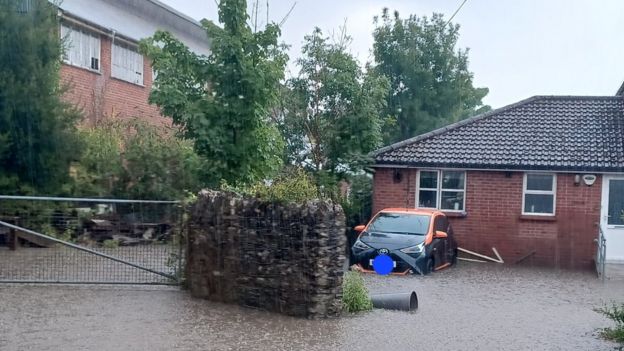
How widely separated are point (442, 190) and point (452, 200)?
15.6 inches

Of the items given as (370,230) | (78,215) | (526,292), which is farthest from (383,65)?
(78,215)

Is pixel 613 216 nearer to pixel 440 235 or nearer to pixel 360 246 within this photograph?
pixel 440 235

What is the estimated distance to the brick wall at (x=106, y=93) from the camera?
22.6 metres

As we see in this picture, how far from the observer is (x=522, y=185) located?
20.6m

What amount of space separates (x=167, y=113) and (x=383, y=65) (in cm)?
1828

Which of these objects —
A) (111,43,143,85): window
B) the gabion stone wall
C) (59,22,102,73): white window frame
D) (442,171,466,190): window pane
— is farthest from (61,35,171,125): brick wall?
the gabion stone wall

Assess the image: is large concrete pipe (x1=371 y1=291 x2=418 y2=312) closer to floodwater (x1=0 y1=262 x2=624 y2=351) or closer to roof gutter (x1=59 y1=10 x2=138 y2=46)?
floodwater (x1=0 y1=262 x2=624 y2=351)

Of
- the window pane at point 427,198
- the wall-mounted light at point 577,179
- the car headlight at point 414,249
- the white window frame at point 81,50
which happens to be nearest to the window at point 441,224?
the car headlight at point 414,249

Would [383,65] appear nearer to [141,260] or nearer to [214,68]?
[214,68]

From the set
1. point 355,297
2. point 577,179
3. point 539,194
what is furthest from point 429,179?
point 355,297

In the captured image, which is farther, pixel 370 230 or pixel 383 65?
pixel 383 65

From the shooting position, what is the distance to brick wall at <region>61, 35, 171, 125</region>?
74.0 ft

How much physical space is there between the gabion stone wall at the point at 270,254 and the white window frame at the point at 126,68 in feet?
50.0

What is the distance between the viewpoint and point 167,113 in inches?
543
